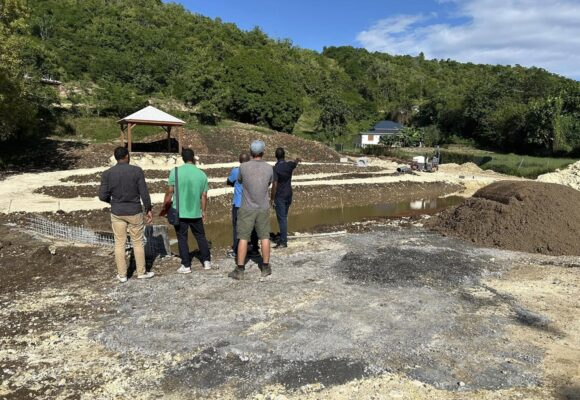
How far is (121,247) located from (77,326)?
5.19 ft

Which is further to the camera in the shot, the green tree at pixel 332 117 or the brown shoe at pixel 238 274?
the green tree at pixel 332 117

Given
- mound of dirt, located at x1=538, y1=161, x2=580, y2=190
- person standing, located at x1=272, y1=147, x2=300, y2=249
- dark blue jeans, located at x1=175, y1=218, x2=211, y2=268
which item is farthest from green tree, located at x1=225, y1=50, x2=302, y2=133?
dark blue jeans, located at x1=175, y1=218, x2=211, y2=268

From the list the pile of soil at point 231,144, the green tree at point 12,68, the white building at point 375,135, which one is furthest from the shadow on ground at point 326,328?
the white building at point 375,135

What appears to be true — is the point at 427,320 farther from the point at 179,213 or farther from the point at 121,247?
the point at 121,247

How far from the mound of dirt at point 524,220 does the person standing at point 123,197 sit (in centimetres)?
715

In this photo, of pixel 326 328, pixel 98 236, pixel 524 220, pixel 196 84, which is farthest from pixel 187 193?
pixel 196 84

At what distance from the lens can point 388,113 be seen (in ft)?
294

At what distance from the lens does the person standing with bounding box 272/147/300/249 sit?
8.30 meters

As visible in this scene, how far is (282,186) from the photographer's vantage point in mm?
8484

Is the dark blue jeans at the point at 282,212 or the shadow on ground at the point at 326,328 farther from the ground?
the dark blue jeans at the point at 282,212

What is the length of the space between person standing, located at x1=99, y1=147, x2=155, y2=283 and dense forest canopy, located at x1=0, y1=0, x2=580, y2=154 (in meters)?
13.8

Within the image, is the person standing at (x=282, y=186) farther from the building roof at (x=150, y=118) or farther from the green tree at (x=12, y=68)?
the building roof at (x=150, y=118)

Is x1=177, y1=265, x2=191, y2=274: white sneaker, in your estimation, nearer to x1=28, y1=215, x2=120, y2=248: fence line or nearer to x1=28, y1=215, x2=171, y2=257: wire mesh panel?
x1=28, y1=215, x2=171, y2=257: wire mesh panel

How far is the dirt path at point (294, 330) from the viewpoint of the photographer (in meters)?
3.75
